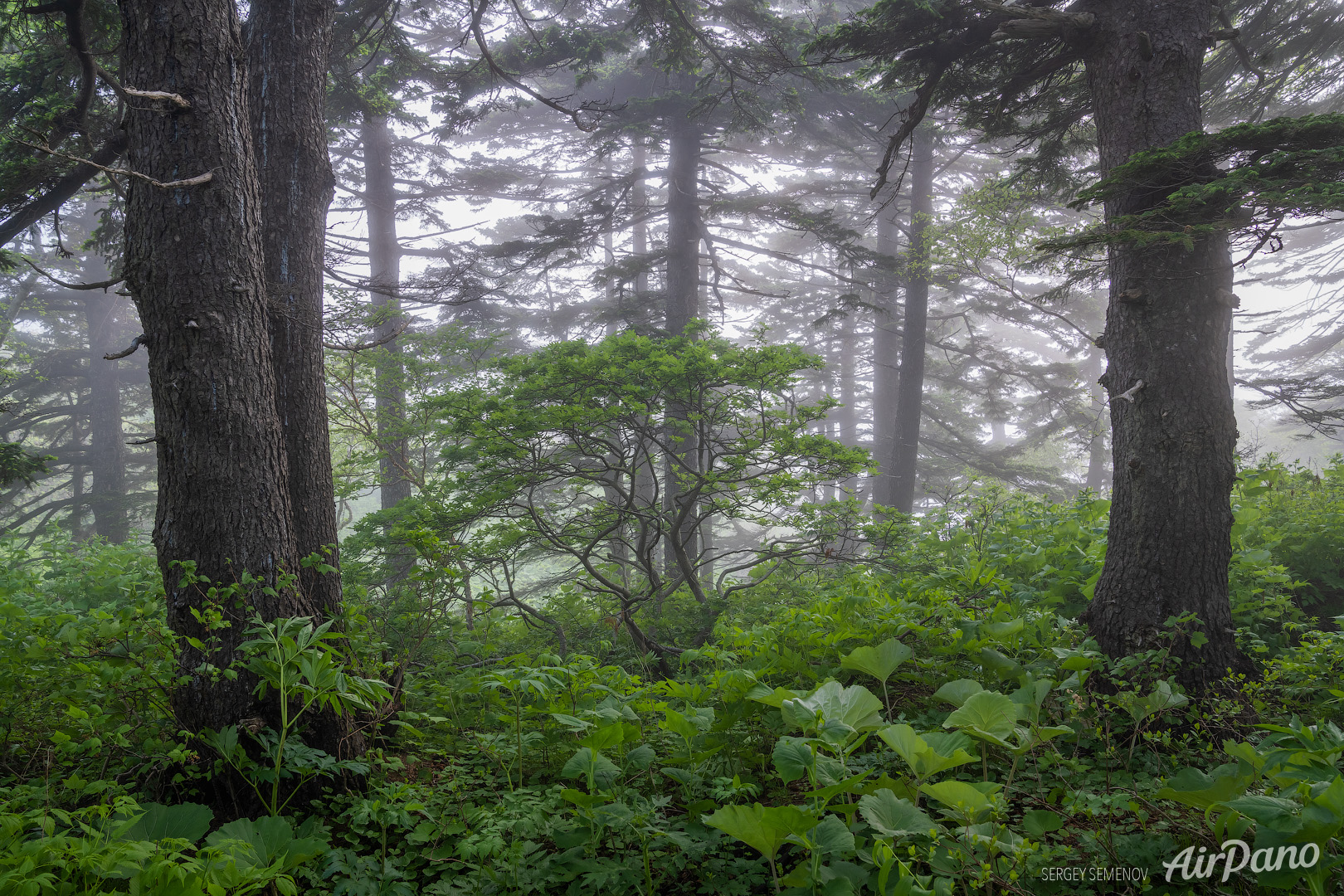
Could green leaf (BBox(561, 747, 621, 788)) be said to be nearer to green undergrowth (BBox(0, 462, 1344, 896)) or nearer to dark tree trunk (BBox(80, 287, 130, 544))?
green undergrowth (BBox(0, 462, 1344, 896))

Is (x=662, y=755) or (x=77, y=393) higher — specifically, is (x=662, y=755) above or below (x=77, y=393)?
below

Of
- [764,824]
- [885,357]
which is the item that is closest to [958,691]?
[764,824]

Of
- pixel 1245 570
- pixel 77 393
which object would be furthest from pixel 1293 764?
pixel 77 393

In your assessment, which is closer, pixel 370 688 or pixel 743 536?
pixel 370 688

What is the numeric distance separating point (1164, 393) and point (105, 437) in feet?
75.9

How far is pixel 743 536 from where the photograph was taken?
23.7 meters

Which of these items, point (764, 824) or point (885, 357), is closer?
point (764, 824)

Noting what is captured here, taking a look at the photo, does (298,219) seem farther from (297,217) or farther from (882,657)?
(882,657)

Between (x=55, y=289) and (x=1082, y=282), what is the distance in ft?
92.0

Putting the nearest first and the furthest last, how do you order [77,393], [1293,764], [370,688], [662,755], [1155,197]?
1. [1293,764]
2. [370,688]
3. [662,755]
4. [1155,197]
5. [77,393]

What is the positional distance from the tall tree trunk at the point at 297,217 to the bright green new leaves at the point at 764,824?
305 cm

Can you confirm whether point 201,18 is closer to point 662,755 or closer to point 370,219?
point 662,755
